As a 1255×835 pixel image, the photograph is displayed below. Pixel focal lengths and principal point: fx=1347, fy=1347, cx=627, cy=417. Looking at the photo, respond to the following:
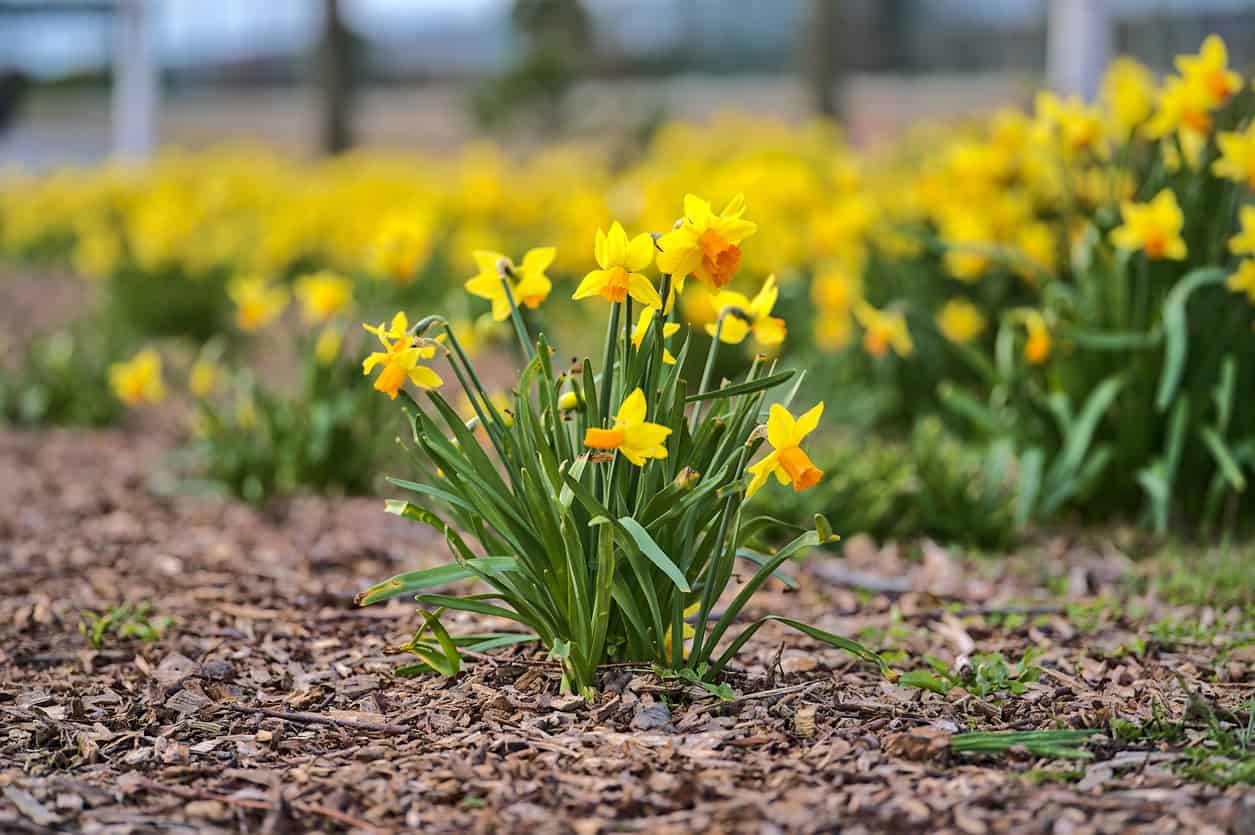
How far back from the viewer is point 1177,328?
3314 millimetres

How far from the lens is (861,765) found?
1924mm

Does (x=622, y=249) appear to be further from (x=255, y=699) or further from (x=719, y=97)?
(x=719, y=97)

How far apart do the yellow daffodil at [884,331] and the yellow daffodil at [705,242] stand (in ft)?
7.42

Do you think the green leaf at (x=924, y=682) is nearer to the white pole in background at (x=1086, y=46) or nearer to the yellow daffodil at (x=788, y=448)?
the yellow daffodil at (x=788, y=448)

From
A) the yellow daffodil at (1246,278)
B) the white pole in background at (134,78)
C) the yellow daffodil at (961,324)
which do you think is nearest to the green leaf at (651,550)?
the yellow daffodil at (1246,278)

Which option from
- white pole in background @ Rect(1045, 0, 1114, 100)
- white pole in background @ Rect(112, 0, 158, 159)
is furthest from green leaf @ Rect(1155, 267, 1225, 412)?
white pole in background @ Rect(112, 0, 158, 159)

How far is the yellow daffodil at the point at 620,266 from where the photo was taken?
197cm

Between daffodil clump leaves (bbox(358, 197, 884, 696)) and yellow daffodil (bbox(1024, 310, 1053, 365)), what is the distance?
159 centimetres

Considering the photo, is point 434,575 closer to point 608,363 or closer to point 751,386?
point 608,363

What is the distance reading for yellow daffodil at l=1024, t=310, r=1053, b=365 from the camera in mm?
3576

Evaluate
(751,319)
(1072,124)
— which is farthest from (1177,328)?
(751,319)

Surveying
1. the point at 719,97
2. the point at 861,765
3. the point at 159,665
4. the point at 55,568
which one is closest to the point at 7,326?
the point at 55,568

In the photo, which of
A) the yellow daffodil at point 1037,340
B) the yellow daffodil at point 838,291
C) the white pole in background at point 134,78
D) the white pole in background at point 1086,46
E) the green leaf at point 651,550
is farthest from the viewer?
the white pole in background at point 134,78

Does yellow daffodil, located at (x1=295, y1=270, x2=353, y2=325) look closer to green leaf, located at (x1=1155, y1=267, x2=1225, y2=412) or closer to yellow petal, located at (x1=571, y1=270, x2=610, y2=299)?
yellow petal, located at (x1=571, y1=270, x2=610, y2=299)
